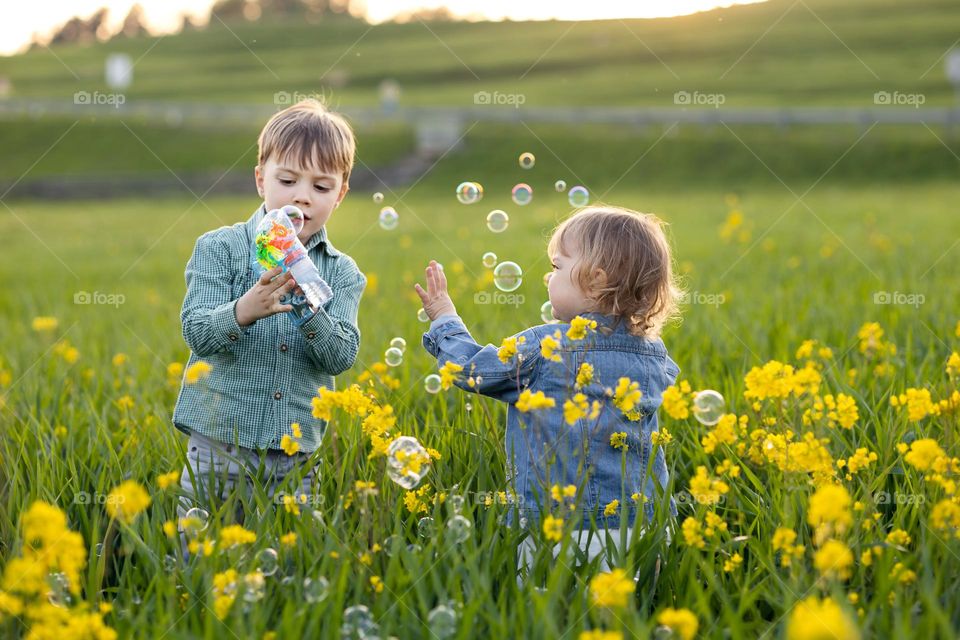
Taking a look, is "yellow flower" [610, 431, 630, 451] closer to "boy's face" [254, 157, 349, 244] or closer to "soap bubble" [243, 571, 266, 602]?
"soap bubble" [243, 571, 266, 602]

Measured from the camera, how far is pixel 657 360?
2.62 m

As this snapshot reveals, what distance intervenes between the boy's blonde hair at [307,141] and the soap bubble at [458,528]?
1211mm

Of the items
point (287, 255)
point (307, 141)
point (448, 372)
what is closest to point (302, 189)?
point (307, 141)

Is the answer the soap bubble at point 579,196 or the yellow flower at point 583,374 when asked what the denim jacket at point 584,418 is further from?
the soap bubble at point 579,196

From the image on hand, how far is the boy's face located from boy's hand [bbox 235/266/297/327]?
31 cm

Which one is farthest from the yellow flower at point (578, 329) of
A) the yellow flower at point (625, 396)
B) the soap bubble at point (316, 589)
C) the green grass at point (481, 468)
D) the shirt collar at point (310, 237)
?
the shirt collar at point (310, 237)

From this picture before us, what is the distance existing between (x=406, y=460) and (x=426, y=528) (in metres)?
0.32

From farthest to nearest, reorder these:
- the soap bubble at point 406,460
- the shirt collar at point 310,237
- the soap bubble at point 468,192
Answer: the soap bubble at point 468,192, the shirt collar at point 310,237, the soap bubble at point 406,460

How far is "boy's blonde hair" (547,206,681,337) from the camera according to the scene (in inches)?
102

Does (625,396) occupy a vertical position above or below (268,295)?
below

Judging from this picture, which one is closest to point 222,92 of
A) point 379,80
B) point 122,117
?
point 379,80

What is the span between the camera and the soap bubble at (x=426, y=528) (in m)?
2.37

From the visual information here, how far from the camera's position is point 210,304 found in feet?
9.29

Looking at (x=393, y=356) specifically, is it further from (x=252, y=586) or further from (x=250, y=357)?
(x=252, y=586)
